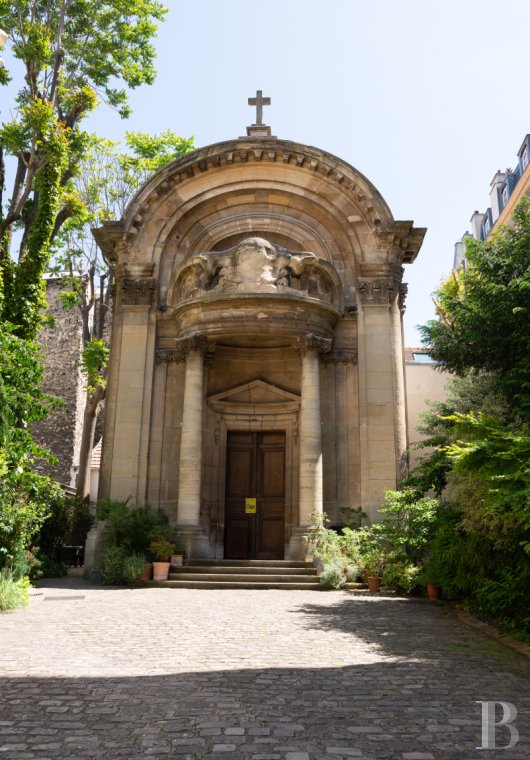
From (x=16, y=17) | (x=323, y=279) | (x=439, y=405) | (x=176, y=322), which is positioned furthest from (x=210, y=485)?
(x=16, y=17)

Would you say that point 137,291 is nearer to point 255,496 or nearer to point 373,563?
point 255,496

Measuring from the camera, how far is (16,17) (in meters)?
17.2

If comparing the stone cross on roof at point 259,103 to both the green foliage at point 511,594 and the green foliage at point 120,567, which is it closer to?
the green foliage at point 120,567

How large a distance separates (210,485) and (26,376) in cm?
615

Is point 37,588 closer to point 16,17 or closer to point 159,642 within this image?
point 159,642

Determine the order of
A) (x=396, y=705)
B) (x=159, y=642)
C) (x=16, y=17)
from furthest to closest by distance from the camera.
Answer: (x=16, y=17), (x=159, y=642), (x=396, y=705)

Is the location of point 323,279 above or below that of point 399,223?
below

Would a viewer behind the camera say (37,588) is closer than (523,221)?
No

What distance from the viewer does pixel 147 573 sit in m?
13.1

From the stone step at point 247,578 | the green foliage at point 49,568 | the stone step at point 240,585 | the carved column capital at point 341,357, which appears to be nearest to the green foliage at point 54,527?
the green foliage at point 49,568

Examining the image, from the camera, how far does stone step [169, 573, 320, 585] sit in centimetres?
1284

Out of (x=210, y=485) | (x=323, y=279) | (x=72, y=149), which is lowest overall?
(x=210, y=485)

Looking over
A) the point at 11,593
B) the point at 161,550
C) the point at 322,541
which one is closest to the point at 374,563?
the point at 322,541

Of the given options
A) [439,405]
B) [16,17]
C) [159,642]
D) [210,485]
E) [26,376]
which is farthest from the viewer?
[439,405]
